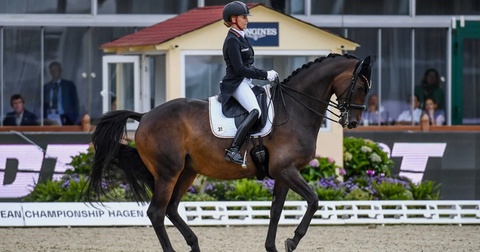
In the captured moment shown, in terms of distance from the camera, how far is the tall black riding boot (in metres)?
12.3

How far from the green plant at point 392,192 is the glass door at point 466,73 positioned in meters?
5.41

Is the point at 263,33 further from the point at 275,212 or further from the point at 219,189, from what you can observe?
the point at 275,212

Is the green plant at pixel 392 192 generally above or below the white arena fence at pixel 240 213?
above

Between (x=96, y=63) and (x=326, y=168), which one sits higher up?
(x=96, y=63)

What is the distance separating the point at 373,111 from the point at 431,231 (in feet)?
21.4

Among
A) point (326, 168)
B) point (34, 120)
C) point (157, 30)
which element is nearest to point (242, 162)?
point (326, 168)

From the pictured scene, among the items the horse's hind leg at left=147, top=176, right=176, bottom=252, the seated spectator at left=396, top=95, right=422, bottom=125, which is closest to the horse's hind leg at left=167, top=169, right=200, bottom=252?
the horse's hind leg at left=147, top=176, right=176, bottom=252

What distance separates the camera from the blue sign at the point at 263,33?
1864cm

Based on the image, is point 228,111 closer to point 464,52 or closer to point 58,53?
point 58,53

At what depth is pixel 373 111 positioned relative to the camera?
22.3 meters

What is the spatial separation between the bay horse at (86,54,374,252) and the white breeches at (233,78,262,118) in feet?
0.82

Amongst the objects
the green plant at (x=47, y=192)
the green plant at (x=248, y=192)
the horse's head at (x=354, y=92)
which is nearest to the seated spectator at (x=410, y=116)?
the green plant at (x=248, y=192)

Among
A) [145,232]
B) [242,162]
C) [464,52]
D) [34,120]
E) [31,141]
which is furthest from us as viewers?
[464,52]

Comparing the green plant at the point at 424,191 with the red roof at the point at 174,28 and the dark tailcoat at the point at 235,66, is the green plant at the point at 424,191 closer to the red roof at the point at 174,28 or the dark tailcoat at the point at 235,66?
the red roof at the point at 174,28
